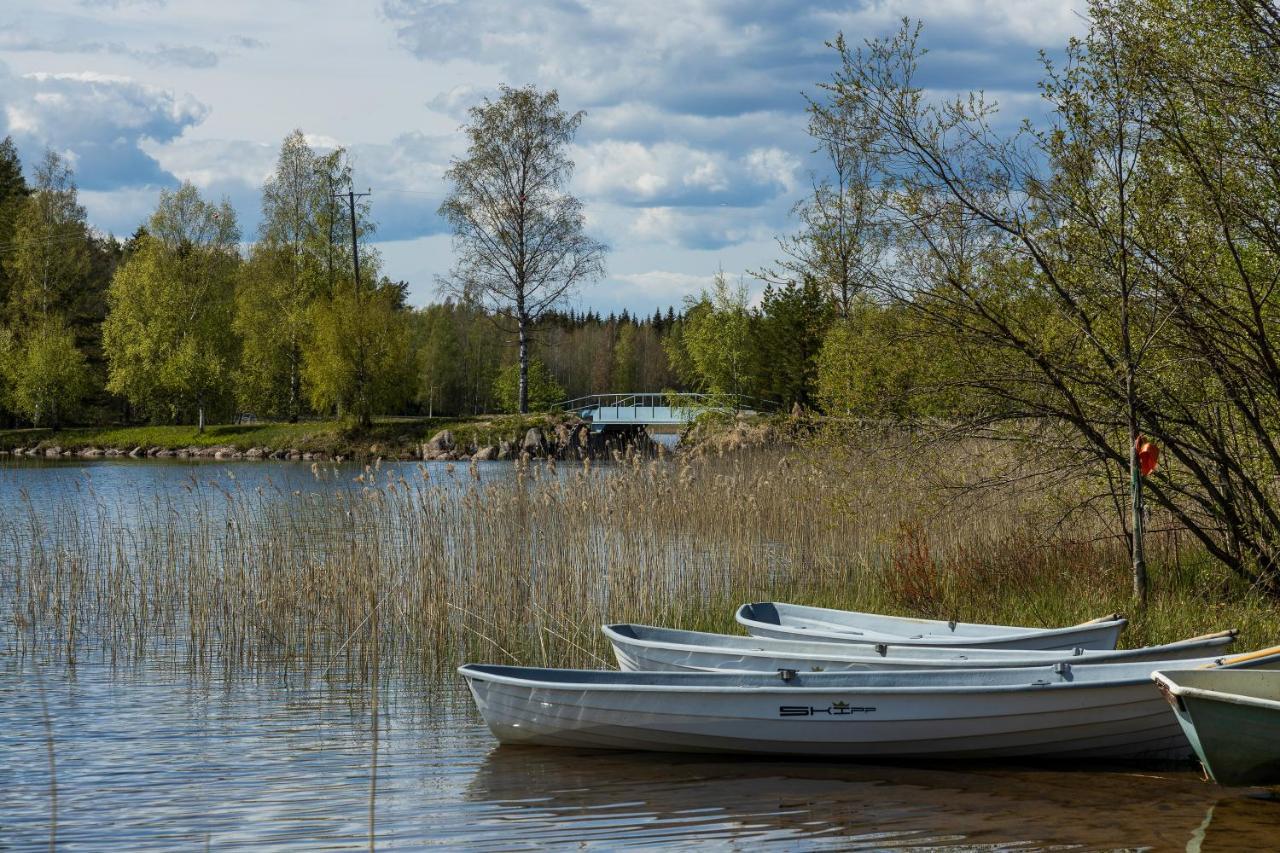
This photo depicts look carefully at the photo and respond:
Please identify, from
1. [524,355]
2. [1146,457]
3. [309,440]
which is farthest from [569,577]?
[309,440]

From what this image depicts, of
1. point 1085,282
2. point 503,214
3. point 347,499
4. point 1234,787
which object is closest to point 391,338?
point 503,214

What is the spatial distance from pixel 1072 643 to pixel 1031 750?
4.72 feet

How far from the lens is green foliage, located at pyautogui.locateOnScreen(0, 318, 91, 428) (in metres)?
40.7

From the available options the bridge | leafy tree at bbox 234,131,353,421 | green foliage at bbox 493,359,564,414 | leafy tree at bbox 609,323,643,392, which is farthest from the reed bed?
leafy tree at bbox 609,323,643,392

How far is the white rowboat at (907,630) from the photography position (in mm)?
7734

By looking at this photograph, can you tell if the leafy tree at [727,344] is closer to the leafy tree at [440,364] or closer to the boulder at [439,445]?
the boulder at [439,445]

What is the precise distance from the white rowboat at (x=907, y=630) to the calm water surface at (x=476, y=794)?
50.7 inches

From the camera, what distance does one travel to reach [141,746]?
7.09m

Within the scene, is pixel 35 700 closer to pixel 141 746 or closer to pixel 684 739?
pixel 141 746

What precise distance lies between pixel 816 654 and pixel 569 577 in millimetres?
2603

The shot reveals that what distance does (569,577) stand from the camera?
959cm

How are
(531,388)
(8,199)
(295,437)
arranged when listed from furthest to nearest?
(531,388) → (8,199) → (295,437)

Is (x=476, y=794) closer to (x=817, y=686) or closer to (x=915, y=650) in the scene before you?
(x=817, y=686)

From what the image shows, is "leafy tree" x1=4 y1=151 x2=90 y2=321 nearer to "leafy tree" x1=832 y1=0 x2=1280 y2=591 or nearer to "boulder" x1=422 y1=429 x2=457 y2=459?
"boulder" x1=422 y1=429 x2=457 y2=459
